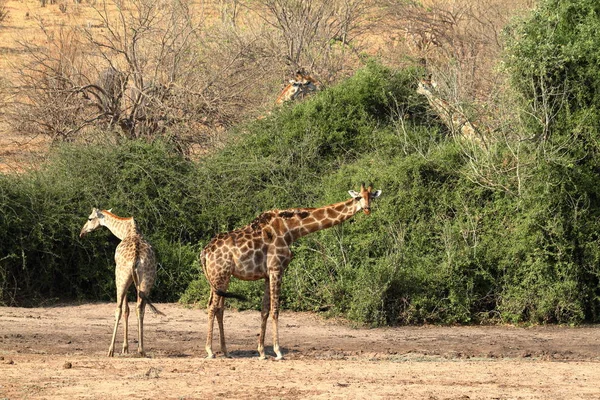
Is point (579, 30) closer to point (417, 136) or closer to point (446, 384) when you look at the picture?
point (417, 136)

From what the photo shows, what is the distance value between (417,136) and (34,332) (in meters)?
6.87

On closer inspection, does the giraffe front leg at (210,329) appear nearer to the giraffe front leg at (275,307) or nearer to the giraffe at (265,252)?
the giraffe at (265,252)

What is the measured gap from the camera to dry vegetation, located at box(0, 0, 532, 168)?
18141 mm

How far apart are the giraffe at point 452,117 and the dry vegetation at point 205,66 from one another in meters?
0.21

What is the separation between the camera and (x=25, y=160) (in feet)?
60.4

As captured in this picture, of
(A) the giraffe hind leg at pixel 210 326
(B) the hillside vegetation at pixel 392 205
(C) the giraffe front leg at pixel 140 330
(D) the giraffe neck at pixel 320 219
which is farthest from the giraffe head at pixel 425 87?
(C) the giraffe front leg at pixel 140 330

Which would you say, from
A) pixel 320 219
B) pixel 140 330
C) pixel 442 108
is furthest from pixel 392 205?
pixel 140 330

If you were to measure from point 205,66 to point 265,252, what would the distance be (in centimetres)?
861

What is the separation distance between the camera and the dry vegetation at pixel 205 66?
18141 millimetres

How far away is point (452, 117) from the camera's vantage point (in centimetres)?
1609

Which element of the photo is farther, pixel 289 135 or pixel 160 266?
pixel 289 135

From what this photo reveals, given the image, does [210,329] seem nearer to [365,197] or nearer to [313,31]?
[365,197]

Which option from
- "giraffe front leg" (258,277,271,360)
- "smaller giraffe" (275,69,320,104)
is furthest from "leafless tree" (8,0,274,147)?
"giraffe front leg" (258,277,271,360)

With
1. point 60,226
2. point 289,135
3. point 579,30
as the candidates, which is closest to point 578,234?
point 579,30
